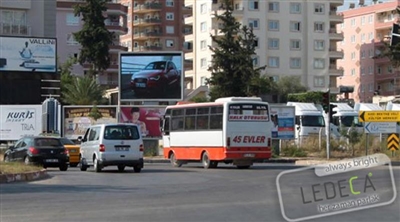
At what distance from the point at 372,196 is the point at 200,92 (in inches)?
3270

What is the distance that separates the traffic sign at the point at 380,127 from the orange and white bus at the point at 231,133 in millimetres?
9548

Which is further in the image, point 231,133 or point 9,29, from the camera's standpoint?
point 9,29

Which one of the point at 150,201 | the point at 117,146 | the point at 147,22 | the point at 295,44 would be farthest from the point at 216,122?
the point at 147,22

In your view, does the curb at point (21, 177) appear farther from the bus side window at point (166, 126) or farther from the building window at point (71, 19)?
the building window at point (71, 19)

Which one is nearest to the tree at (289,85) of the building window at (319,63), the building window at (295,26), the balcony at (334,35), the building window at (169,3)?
the building window at (319,63)

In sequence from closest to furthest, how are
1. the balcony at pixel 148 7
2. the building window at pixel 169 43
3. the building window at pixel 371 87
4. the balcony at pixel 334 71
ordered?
the balcony at pixel 334 71
the building window at pixel 371 87
the balcony at pixel 148 7
the building window at pixel 169 43

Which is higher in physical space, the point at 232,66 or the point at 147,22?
the point at 147,22

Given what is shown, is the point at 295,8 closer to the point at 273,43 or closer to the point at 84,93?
the point at 273,43

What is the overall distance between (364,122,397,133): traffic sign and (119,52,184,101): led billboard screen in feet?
50.3

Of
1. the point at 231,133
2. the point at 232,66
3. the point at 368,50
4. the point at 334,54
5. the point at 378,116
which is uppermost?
the point at 368,50

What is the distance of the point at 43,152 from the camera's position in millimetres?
33188

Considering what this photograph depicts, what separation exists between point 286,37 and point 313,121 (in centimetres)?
4247

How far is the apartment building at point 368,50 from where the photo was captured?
108688 millimetres

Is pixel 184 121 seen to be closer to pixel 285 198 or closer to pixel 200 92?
pixel 285 198
